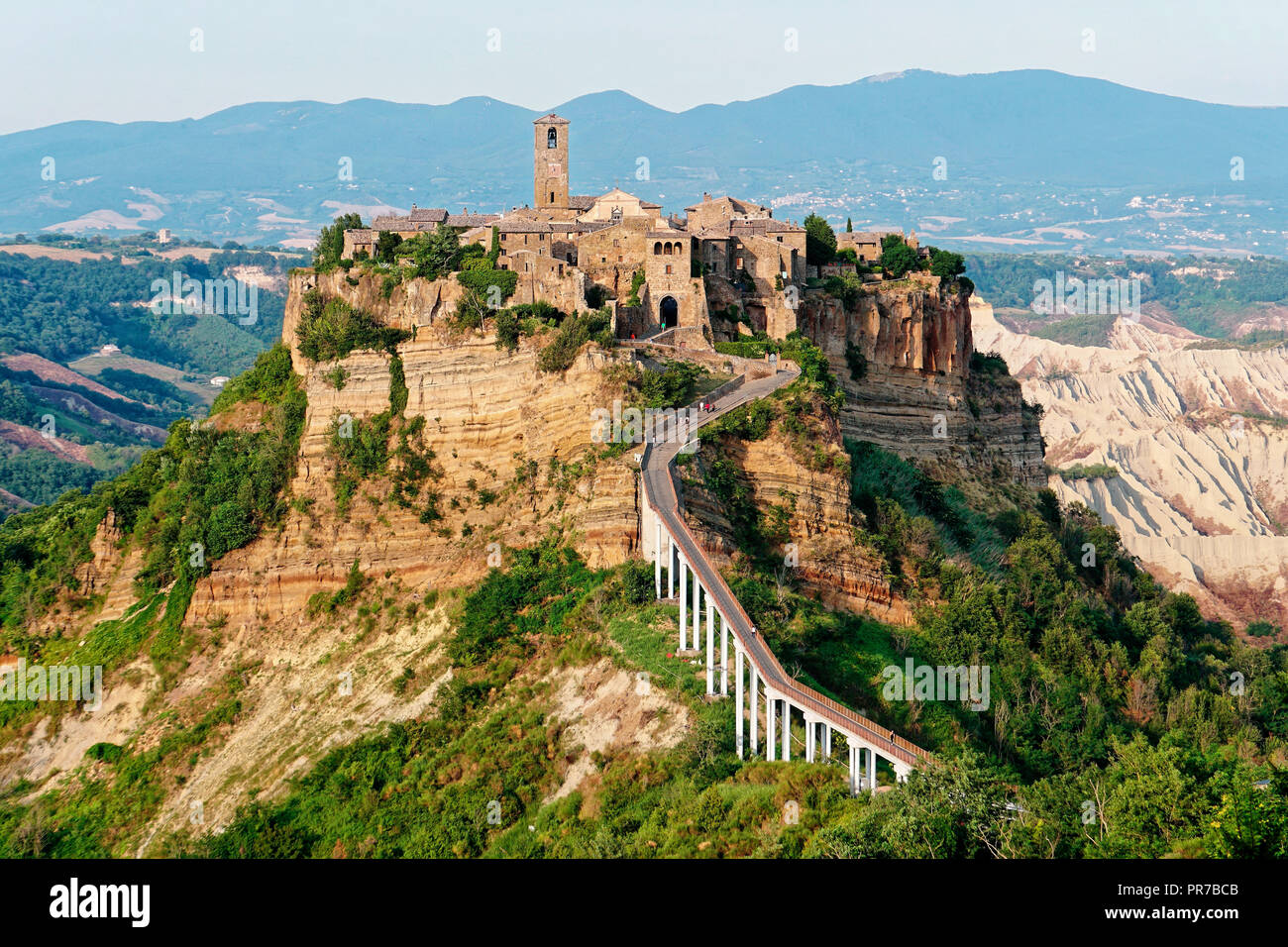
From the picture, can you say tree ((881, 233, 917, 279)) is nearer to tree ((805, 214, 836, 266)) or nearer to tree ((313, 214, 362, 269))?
tree ((805, 214, 836, 266))

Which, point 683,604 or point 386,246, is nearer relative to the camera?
point 683,604

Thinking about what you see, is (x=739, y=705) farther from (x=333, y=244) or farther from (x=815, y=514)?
(x=333, y=244)

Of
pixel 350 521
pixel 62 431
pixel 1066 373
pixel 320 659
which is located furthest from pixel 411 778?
pixel 1066 373

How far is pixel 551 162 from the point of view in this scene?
70.1m

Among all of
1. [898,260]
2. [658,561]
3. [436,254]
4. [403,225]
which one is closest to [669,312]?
[436,254]

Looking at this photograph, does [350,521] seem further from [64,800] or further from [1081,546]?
[1081,546]

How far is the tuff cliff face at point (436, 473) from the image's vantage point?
4991 cm

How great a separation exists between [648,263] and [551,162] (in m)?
15.1

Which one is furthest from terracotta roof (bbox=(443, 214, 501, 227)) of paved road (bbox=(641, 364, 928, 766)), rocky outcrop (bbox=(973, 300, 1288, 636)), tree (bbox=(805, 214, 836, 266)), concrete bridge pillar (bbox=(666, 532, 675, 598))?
rocky outcrop (bbox=(973, 300, 1288, 636))

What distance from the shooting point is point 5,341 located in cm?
19212

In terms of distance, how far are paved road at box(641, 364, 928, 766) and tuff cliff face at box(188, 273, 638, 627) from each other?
8.55 feet

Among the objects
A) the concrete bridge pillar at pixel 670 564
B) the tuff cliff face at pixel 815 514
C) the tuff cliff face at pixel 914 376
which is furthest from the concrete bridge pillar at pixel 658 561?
the tuff cliff face at pixel 914 376

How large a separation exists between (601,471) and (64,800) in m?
21.3

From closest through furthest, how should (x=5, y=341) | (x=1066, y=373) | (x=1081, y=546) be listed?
(x=1081, y=546) < (x=1066, y=373) < (x=5, y=341)
